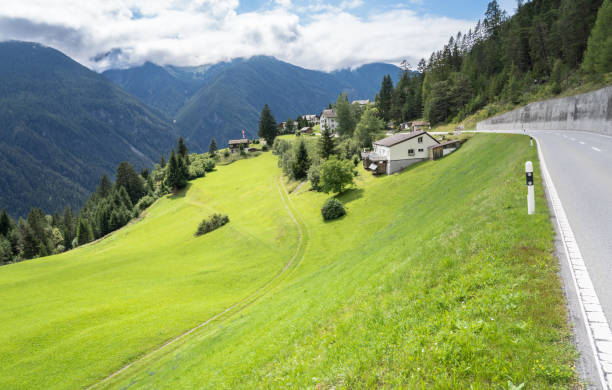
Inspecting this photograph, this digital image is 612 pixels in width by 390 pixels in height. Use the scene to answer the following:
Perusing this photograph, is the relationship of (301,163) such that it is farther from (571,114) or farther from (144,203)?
(144,203)

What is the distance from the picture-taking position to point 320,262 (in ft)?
115

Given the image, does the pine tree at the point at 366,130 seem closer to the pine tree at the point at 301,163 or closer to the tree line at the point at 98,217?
the pine tree at the point at 301,163

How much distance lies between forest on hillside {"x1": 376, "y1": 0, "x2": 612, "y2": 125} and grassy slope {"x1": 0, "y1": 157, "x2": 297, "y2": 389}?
6709 centimetres

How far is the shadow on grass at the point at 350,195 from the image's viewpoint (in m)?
53.6

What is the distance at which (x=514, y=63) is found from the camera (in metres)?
86.5

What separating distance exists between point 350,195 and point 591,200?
1732 inches

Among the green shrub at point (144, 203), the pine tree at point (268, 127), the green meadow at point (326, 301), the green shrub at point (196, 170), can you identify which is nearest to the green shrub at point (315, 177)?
the green meadow at point (326, 301)

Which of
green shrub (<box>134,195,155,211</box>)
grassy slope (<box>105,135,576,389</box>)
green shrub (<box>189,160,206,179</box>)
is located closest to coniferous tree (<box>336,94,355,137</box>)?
green shrub (<box>189,160,206,179</box>)

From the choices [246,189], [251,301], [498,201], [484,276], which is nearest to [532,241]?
[484,276]

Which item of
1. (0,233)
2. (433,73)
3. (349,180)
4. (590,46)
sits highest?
(433,73)

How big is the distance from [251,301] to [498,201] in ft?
76.5

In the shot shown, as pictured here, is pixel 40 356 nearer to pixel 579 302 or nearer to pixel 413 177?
pixel 579 302

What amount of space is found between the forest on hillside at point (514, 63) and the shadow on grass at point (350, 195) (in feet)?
155

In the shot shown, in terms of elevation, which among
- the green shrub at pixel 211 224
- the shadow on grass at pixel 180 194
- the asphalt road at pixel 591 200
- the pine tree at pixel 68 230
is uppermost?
the asphalt road at pixel 591 200
